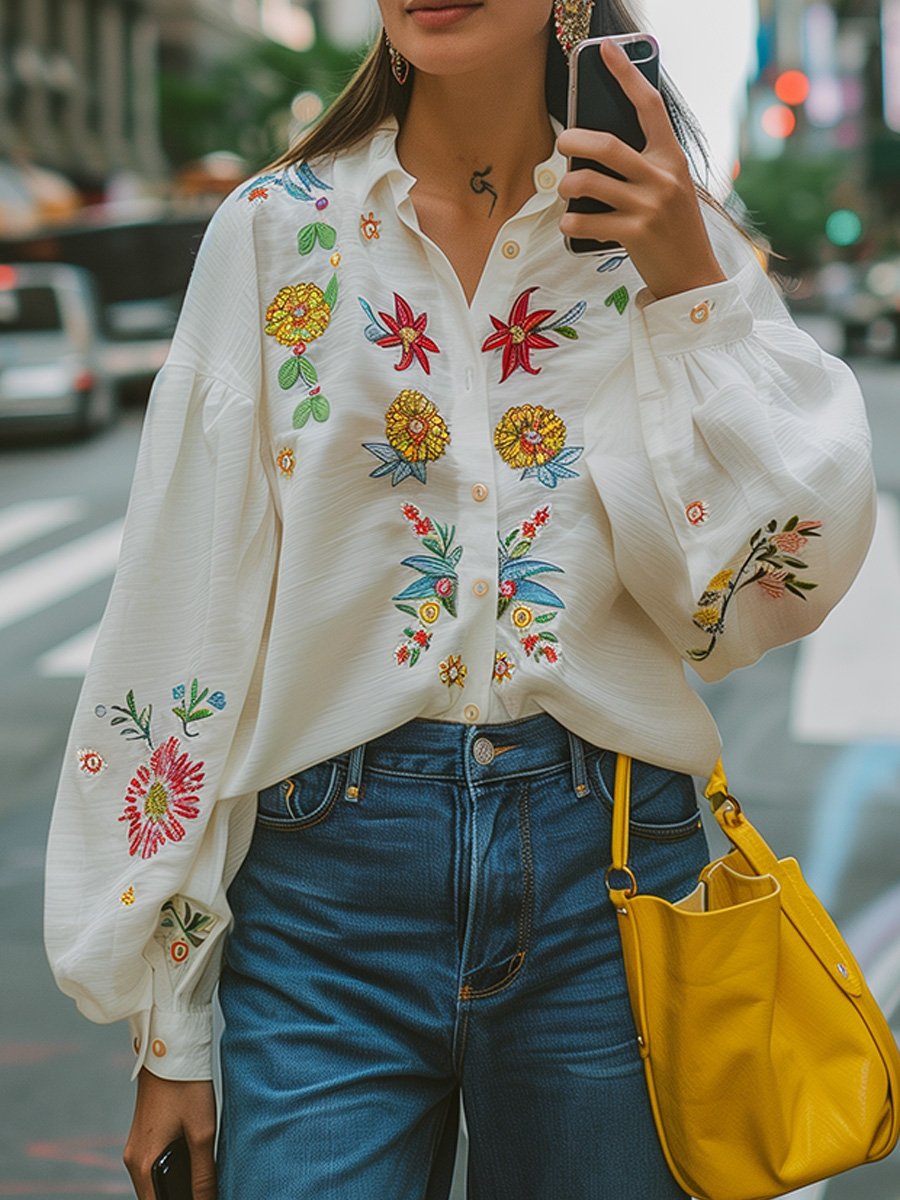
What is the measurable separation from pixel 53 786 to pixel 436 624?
435 centimetres

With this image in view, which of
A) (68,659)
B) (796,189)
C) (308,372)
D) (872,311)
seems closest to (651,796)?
(308,372)

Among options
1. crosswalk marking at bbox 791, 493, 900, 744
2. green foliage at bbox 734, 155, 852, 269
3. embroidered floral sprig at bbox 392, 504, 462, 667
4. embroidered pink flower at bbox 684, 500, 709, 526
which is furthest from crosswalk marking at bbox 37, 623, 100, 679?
green foliage at bbox 734, 155, 852, 269

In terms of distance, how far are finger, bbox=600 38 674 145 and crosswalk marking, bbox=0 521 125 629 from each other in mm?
6881

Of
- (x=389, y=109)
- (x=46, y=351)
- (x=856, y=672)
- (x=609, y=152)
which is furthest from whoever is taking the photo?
(x=46, y=351)

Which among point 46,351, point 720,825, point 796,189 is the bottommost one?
point 796,189

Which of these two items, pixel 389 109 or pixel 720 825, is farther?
pixel 389 109

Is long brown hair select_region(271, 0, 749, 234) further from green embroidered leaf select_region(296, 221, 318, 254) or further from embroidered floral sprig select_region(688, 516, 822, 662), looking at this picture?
embroidered floral sprig select_region(688, 516, 822, 662)

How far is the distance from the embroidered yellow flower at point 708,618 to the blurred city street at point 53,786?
0.24 meters

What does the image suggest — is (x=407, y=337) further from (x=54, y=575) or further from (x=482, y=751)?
(x=54, y=575)

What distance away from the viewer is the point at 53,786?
5641 millimetres

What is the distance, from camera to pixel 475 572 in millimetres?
1528

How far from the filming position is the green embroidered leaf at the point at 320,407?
1.55 meters

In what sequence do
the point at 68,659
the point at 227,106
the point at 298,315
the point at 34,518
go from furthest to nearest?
the point at 227,106
the point at 34,518
the point at 68,659
the point at 298,315

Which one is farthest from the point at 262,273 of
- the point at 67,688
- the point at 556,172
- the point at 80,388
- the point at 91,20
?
the point at 91,20
